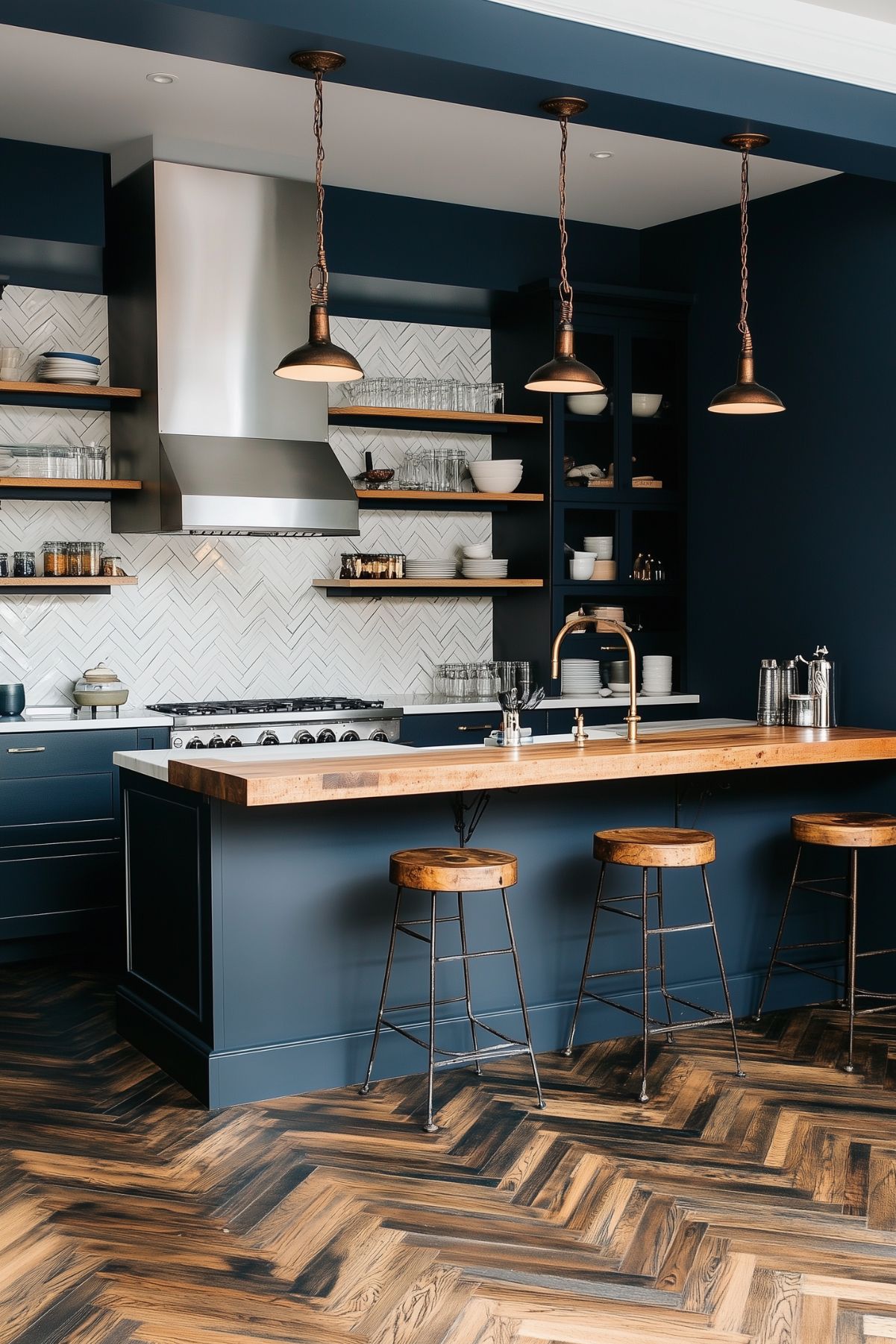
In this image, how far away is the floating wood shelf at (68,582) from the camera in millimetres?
5594

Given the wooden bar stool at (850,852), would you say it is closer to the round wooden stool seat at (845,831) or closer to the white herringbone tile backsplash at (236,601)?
the round wooden stool seat at (845,831)

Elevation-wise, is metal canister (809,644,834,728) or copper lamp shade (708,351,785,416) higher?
copper lamp shade (708,351,785,416)

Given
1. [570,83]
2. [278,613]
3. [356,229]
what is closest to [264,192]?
[356,229]

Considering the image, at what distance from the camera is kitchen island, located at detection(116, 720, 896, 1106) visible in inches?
153

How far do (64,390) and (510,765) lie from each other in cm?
285

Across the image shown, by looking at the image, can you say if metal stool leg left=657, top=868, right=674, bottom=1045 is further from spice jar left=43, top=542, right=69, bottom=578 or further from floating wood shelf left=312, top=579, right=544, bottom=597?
spice jar left=43, top=542, right=69, bottom=578

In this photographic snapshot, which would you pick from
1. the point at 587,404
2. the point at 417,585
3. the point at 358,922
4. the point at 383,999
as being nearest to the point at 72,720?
the point at 417,585

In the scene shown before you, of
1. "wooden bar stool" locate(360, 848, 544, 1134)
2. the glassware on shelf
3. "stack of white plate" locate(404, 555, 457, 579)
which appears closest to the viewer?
"wooden bar stool" locate(360, 848, 544, 1134)

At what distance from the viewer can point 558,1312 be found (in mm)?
2777

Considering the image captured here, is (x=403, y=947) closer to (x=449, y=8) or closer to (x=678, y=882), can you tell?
(x=678, y=882)

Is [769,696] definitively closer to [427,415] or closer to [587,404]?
[587,404]

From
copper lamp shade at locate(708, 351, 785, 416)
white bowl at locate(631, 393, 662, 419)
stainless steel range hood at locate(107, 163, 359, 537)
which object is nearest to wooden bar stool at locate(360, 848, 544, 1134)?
copper lamp shade at locate(708, 351, 785, 416)

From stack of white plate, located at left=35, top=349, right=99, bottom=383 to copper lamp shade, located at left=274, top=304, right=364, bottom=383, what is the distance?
6.61ft

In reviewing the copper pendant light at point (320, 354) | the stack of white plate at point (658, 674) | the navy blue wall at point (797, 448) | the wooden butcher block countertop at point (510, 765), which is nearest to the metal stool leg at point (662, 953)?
the wooden butcher block countertop at point (510, 765)
